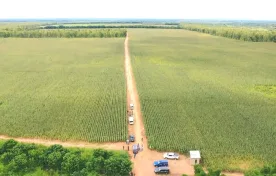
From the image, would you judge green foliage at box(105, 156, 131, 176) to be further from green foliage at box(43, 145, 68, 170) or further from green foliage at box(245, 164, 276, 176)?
green foliage at box(245, 164, 276, 176)

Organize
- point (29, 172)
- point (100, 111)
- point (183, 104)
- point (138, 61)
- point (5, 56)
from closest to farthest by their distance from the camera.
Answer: point (29, 172) < point (100, 111) < point (183, 104) < point (138, 61) < point (5, 56)

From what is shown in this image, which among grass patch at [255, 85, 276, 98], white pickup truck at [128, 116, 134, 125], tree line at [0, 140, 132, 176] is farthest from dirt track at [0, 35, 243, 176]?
grass patch at [255, 85, 276, 98]

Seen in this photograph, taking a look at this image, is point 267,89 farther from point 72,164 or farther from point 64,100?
point 72,164

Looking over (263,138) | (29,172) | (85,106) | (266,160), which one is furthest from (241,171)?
(85,106)

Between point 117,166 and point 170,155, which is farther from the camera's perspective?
point 170,155

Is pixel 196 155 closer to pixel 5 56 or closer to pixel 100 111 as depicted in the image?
pixel 100 111

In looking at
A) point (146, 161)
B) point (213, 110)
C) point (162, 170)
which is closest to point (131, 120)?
point (146, 161)

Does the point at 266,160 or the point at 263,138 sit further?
the point at 263,138
